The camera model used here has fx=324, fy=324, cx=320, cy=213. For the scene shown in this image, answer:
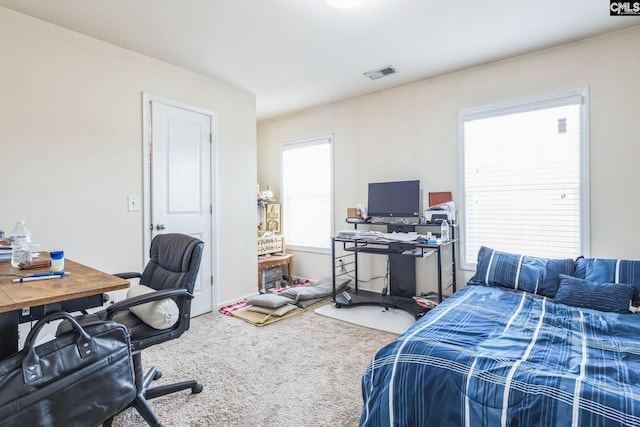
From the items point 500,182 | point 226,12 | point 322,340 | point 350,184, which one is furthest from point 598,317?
point 226,12

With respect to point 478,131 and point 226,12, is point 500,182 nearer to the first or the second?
point 478,131

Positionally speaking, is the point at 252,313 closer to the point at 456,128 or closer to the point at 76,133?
the point at 76,133

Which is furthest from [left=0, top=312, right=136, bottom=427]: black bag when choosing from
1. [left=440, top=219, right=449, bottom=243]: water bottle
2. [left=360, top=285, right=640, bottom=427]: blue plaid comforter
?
[left=440, top=219, right=449, bottom=243]: water bottle

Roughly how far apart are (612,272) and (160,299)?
9.72ft

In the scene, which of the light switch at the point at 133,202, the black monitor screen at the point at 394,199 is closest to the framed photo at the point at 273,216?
the black monitor screen at the point at 394,199

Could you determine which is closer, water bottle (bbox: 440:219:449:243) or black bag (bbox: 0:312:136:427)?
black bag (bbox: 0:312:136:427)

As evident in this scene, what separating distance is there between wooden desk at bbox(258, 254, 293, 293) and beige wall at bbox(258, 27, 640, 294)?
0.21 meters

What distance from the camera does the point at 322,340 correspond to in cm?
274

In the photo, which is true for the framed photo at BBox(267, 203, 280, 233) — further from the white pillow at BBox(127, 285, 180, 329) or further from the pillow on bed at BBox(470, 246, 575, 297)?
the white pillow at BBox(127, 285, 180, 329)

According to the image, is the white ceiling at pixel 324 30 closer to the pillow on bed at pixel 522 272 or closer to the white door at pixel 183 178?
the white door at pixel 183 178

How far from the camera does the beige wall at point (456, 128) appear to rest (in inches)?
104

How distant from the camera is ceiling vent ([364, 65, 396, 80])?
3330mm

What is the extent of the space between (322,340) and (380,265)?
5.06 feet

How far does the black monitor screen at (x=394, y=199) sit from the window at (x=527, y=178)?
49cm
